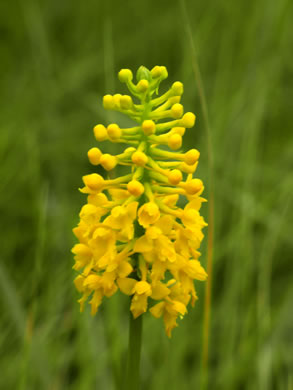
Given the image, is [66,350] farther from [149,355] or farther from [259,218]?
[259,218]

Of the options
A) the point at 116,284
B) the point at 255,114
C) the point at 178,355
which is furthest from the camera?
the point at 255,114

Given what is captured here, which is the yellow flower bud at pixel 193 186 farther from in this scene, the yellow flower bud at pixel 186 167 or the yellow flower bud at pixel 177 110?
the yellow flower bud at pixel 177 110

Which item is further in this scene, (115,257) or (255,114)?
(255,114)

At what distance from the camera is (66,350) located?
2.61 metres

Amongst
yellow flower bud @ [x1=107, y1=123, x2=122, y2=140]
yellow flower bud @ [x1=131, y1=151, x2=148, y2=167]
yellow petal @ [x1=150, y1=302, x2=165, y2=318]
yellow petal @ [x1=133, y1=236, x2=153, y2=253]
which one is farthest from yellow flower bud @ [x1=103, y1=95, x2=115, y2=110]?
yellow petal @ [x1=150, y1=302, x2=165, y2=318]

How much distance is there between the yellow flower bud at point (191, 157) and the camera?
4.61 ft

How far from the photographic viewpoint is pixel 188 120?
1469 mm

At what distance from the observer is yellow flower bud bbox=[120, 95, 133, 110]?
4.72 ft

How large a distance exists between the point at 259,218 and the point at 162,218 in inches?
77.1

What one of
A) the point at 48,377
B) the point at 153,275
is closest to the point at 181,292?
the point at 153,275

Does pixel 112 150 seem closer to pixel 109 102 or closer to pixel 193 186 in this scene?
pixel 109 102

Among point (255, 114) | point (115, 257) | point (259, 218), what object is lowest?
point (115, 257)

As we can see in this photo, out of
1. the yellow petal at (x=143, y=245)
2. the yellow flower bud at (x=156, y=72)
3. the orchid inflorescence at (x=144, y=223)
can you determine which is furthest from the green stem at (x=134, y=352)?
the yellow flower bud at (x=156, y=72)

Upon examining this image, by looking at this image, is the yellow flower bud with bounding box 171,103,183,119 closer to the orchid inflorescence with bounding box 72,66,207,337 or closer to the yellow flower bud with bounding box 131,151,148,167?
the orchid inflorescence with bounding box 72,66,207,337
